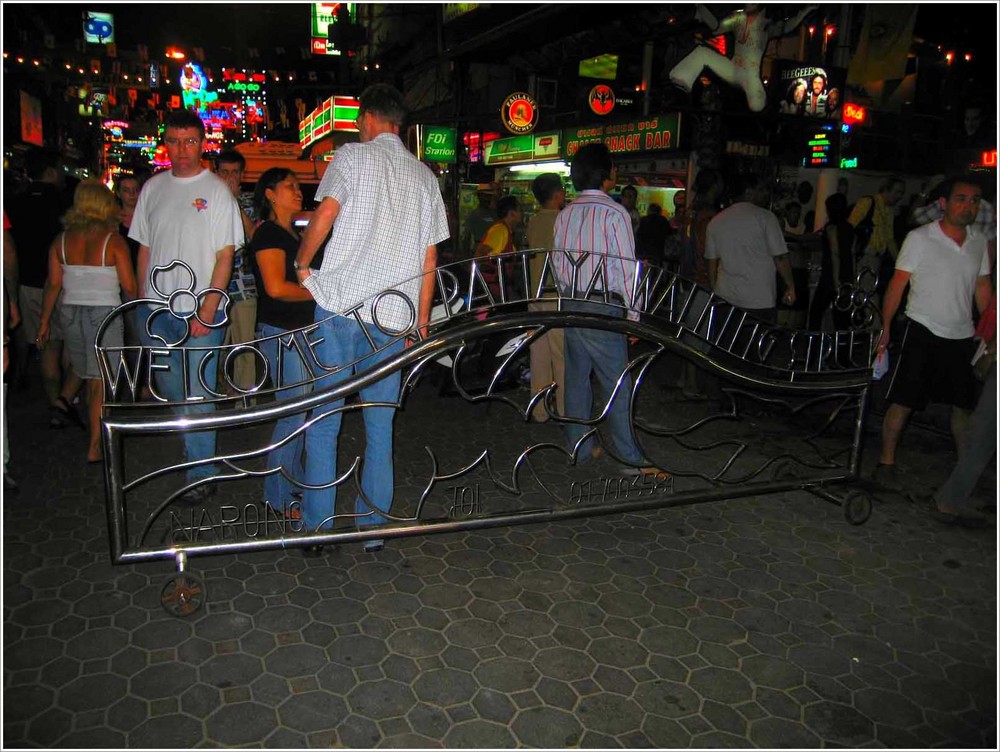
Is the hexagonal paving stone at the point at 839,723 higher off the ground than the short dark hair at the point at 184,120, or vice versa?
the short dark hair at the point at 184,120

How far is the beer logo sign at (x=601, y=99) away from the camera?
12.1 m

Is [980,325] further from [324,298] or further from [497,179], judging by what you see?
[497,179]

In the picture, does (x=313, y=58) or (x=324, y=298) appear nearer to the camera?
(x=324, y=298)

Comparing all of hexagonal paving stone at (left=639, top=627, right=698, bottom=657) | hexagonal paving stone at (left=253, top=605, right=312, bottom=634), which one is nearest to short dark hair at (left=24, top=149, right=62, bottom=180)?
hexagonal paving stone at (left=253, top=605, right=312, bottom=634)

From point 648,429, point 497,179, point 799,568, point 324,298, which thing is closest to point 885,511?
Result: point 799,568

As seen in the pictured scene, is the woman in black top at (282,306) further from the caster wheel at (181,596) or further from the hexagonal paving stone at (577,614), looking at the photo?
the hexagonal paving stone at (577,614)

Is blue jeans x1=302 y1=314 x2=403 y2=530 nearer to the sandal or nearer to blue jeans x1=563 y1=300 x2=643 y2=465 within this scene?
blue jeans x1=563 y1=300 x2=643 y2=465

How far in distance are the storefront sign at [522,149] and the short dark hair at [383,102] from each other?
11087mm

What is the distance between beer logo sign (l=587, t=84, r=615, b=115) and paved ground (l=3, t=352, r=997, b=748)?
1006cm

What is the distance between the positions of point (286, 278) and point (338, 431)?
87 cm

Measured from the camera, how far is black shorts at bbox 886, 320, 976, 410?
4238mm

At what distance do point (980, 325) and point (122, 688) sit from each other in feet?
15.6

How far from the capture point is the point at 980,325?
13.5 feet

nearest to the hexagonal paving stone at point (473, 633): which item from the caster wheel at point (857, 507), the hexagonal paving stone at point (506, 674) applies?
the hexagonal paving stone at point (506, 674)
